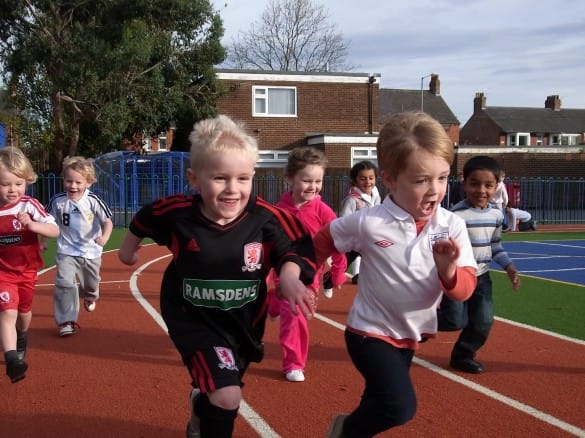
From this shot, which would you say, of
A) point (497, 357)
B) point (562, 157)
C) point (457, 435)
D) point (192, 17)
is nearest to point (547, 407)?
point (457, 435)

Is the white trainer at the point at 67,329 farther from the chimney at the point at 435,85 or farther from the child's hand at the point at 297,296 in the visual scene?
the chimney at the point at 435,85

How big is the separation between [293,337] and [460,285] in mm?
2399

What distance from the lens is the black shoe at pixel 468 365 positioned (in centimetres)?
529

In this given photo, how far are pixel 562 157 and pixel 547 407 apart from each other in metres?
34.9

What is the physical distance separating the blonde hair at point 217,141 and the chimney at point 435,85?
63666mm

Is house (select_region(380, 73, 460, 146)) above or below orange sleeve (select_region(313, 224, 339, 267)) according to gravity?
above

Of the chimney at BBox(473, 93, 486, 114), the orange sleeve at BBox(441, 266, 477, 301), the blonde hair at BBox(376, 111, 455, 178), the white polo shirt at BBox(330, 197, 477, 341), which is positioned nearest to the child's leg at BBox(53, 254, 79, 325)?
the white polo shirt at BBox(330, 197, 477, 341)

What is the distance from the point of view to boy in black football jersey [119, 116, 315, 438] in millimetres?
3076

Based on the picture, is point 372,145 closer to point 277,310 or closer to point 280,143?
point 280,143

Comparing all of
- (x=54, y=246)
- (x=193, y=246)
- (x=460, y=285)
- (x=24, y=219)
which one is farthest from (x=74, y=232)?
(x=54, y=246)

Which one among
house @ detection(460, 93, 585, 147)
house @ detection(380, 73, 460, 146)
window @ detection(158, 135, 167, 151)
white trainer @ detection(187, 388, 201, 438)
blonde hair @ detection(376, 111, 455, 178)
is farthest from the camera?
house @ detection(460, 93, 585, 147)

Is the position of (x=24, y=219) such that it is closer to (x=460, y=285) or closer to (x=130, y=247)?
(x=130, y=247)

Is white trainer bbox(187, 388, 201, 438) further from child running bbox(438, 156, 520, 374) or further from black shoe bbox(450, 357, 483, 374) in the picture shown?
black shoe bbox(450, 357, 483, 374)

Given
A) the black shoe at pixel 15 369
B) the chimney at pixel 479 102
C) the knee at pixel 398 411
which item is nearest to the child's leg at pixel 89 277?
the black shoe at pixel 15 369
